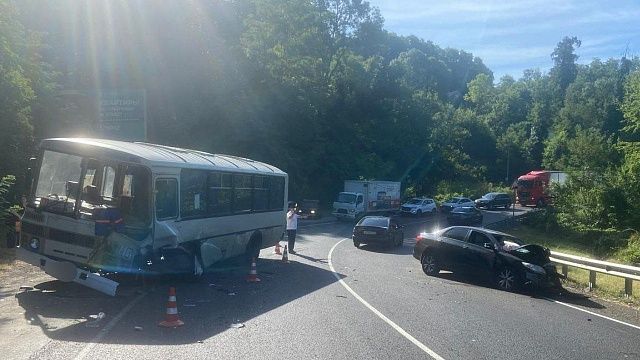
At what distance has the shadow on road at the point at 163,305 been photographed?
8984 millimetres

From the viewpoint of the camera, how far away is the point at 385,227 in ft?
87.7

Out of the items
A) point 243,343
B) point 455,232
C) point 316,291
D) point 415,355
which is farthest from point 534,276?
point 243,343

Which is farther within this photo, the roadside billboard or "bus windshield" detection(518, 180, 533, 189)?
"bus windshield" detection(518, 180, 533, 189)

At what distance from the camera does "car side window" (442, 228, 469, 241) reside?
17859mm

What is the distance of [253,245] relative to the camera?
1773 centimetres

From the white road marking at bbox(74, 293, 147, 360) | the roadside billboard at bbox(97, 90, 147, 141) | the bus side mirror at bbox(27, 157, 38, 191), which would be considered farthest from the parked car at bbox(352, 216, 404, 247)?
the bus side mirror at bbox(27, 157, 38, 191)

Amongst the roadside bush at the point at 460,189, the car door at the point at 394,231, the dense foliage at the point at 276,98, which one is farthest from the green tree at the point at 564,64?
the car door at the point at 394,231

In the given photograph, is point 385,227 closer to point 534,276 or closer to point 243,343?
point 534,276

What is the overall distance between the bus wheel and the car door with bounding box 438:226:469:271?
5.31 meters

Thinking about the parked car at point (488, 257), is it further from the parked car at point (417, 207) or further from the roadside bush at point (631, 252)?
the parked car at point (417, 207)

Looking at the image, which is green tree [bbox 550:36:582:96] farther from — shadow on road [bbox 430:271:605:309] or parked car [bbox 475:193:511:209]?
shadow on road [bbox 430:271:605:309]

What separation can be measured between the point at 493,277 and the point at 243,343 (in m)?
9.66

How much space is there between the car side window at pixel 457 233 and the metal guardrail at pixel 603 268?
10.5 feet

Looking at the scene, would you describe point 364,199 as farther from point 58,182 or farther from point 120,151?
point 58,182
